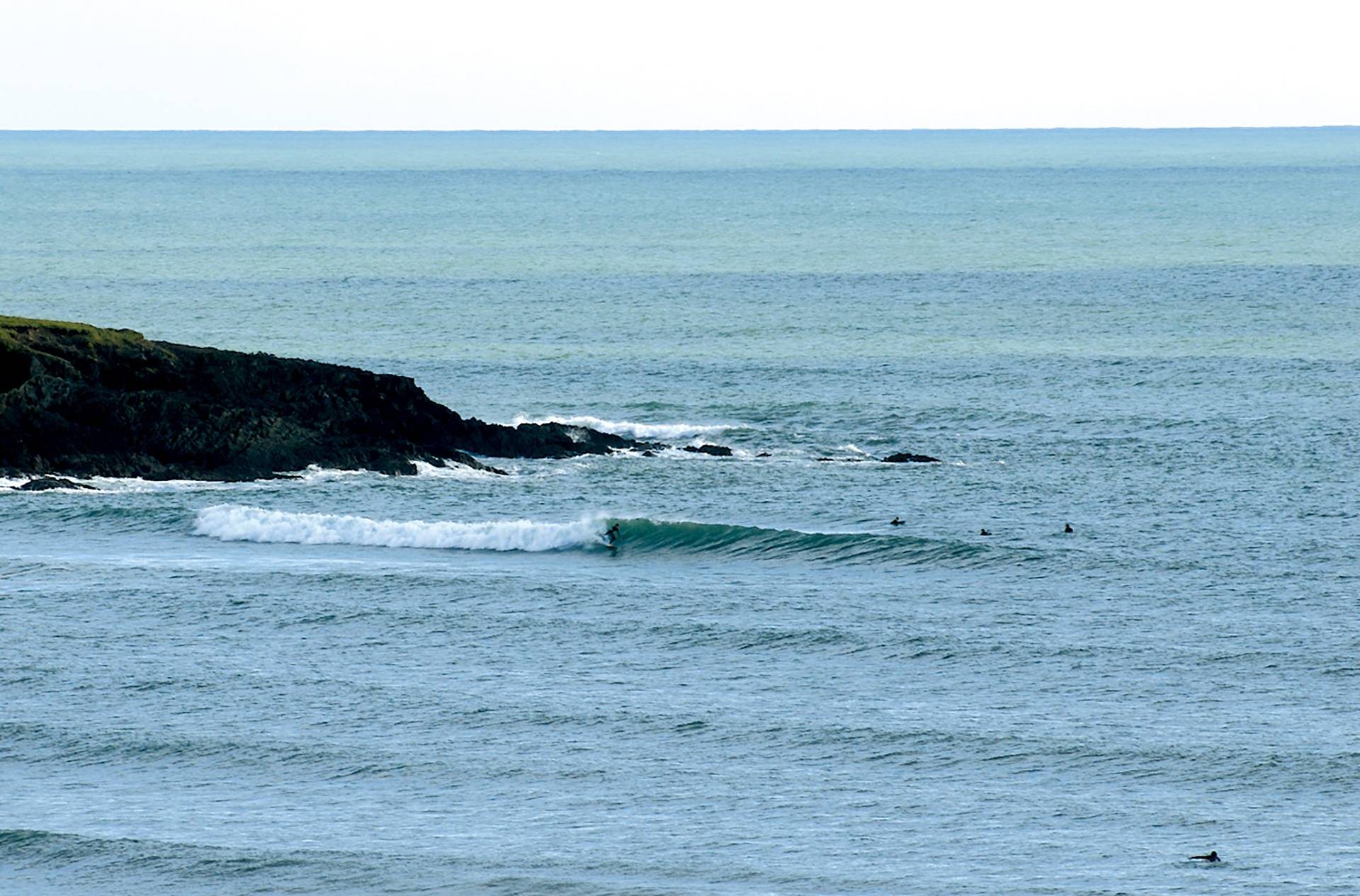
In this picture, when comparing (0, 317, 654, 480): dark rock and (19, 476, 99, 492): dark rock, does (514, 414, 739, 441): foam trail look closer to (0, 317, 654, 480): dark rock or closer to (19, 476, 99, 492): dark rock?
(0, 317, 654, 480): dark rock

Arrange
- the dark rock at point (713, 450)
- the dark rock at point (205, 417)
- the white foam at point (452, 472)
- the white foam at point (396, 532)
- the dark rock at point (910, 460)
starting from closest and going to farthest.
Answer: the white foam at point (396, 532)
the dark rock at point (205, 417)
the white foam at point (452, 472)
the dark rock at point (910, 460)
the dark rock at point (713, 450)

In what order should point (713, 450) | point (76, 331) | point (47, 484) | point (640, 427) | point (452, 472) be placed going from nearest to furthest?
point (47, 484)
point (452, 472)
point (76, 331)
point (713, 450)
point (640, 427)

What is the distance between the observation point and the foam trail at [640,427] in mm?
59188

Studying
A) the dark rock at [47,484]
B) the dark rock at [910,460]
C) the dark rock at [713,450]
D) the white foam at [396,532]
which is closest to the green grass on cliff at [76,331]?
the dark rock at [47,484]

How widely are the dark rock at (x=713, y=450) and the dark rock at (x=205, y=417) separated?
6.16 ft

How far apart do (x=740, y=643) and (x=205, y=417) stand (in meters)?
21.8

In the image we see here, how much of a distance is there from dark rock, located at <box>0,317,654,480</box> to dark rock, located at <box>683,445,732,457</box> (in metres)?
1.88

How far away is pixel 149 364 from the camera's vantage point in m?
53.9

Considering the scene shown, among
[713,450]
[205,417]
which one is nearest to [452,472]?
[205,417]

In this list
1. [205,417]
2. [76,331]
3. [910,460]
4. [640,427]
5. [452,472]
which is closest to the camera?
[205,417]

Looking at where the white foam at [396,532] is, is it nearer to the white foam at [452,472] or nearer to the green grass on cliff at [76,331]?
the white foam at [452,472]

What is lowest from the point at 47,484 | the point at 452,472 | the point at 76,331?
the point at 452,472

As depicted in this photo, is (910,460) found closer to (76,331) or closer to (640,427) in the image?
(640,427)

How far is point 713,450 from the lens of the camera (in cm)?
5628
